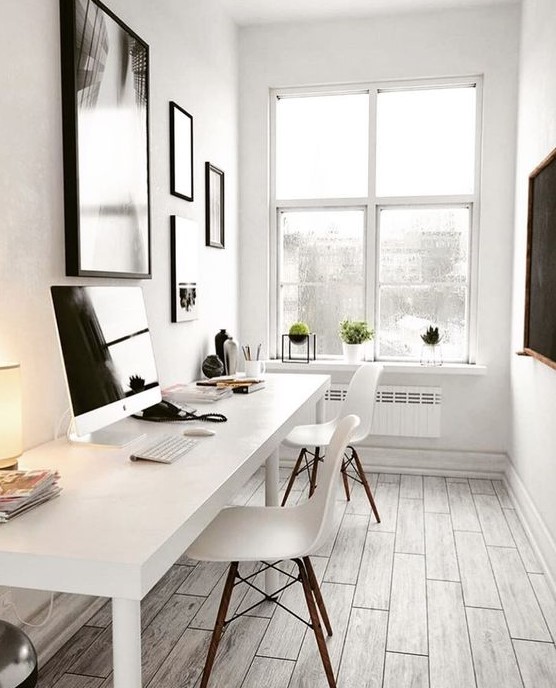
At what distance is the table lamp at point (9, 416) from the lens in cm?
175

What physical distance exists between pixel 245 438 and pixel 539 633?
4.24ft

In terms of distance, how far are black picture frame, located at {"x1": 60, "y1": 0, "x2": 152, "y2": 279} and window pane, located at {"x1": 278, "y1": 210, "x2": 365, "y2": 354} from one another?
1.91 meters


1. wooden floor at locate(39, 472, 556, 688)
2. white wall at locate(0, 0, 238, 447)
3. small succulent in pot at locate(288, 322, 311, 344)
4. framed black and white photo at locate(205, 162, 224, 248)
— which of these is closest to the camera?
white wall at locate(0, 0, 238, 447)

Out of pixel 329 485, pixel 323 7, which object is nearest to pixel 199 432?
pixel 329 485

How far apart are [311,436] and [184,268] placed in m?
1.08

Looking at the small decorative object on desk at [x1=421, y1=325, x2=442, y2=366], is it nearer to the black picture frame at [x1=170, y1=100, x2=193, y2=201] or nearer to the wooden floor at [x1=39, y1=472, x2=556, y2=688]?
the wooden floor at [x1=39, y1=472, x2=556, y2=688]

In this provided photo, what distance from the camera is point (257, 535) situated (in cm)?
204

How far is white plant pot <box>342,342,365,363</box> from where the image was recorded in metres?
4.48

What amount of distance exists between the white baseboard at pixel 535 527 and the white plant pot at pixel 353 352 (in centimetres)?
118

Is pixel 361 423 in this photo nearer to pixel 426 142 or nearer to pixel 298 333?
pixel 298 333

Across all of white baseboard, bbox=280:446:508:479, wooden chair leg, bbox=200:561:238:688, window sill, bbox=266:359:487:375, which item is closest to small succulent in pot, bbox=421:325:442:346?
window sill, bbox=266:359:487:375

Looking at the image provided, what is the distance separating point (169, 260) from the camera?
331 cm

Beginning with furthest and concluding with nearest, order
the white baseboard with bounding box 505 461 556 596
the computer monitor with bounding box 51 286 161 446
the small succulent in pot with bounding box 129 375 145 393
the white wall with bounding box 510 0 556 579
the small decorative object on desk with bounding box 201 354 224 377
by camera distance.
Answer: the small decorative object on desk with bounding box 201 354 224 377 → the white wall with bounding box 510 0 556 579 → the white baseboard with bounding box 505 461 556 596 → the small succulent in pot with bounding box 129 375 145 393 → the computer monitor with bounding box 51 286 161 446

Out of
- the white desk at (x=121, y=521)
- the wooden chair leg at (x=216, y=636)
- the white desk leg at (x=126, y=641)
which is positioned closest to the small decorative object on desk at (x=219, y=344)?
the white desk at (x=121, y=521)
